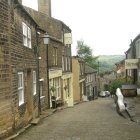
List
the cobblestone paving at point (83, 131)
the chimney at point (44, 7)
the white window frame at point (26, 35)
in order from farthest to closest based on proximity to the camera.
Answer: the chimney at point (44, 7) < the white window frame at point (26, 35) < the cobblestone paving at point (83, 131)

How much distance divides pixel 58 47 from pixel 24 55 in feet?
50.2

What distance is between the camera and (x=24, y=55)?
49.9 ft

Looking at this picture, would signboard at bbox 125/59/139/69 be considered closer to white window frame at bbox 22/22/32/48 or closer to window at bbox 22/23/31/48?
white window frame at bbox 22/22/32/48

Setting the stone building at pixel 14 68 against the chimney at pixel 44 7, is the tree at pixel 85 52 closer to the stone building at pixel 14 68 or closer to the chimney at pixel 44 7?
the chimney at pixel 44 7

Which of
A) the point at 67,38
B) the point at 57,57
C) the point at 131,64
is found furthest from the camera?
the point at 67,38

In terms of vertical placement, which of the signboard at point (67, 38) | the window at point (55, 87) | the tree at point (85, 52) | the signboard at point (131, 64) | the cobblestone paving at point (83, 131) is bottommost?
the cobblestone paving at point (83, 131)

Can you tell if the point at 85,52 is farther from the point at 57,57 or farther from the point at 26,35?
the point at 26,35

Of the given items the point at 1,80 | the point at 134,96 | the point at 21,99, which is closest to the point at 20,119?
the point at 21,99

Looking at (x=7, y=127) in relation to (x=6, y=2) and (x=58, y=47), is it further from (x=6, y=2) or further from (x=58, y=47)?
(x=58, y=47)

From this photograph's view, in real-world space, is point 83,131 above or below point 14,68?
below

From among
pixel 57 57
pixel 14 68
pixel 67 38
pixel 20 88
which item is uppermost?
pixel 67 38

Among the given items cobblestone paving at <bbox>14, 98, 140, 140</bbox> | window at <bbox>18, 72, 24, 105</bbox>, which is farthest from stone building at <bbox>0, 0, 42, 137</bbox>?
cobblestone paving at <bbox>14, 98, 140, 140</bbox>

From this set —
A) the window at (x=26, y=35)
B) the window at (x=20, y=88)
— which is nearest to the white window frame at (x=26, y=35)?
the window at (x=26, y=35)

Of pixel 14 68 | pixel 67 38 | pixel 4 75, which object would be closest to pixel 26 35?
pixel 14 68
